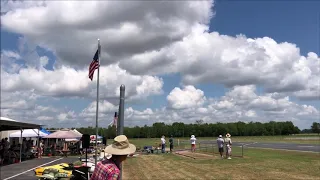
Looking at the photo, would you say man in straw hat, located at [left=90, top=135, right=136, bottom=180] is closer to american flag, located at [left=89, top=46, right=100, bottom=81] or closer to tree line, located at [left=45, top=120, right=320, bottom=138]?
american flag, located at [left=89, top=46, right=100, bottom=81]

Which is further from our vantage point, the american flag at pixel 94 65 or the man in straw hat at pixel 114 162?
the american flag at pixel 94 65

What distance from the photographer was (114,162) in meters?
4.19

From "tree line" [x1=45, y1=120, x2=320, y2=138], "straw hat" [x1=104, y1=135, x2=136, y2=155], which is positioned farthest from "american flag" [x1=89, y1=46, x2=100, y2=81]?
"tree line" [x1=45, y1=120, x2=320, y2=138]

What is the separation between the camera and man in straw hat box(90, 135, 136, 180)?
406 centimetres

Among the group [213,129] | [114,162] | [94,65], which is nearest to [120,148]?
[114,162]

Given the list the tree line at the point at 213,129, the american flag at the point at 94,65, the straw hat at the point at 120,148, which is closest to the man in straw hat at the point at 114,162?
the straw hat at the point at 120,148

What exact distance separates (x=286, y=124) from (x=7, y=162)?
145504mm

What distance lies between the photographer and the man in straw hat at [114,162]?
406 centimetres

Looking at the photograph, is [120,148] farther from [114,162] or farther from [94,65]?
[94,65]

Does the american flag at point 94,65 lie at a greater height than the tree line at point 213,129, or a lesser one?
greater

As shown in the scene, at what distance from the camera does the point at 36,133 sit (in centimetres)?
3231

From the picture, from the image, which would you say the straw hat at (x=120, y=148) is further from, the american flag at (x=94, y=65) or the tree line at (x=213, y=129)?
the tree line at (x=213, y=129)

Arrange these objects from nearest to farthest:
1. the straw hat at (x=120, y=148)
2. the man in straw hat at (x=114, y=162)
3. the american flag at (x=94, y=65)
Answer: the man in straw hat at (x=114, y=162) < the straw hat at (x=120, y=148) < the american flag at (x=94, y=65)

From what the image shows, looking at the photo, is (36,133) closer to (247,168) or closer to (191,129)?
(247,168)
